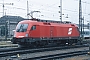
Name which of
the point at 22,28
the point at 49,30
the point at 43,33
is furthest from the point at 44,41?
the point at 22,28

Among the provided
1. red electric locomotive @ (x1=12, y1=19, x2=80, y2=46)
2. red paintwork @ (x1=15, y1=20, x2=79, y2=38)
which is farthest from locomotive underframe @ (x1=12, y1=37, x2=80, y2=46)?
red paintwork @ (x1=15, y1=20, x2=79, y2=38)

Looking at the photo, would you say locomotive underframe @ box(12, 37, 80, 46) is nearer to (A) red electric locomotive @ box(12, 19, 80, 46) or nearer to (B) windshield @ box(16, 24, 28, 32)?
(A) red electric locomotive @ box(12, 19, 80, 46)

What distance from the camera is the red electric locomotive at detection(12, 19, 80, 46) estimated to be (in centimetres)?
2245

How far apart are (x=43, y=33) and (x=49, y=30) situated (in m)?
1.12

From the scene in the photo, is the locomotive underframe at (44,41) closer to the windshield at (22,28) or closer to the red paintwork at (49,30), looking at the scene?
the red paintwork at (49,30)

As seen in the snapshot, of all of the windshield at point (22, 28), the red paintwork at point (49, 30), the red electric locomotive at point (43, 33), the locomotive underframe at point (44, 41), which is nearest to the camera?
the locomotive underframe at point (44, 41)

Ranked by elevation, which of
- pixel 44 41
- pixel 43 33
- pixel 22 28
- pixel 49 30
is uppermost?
pixel 22 28

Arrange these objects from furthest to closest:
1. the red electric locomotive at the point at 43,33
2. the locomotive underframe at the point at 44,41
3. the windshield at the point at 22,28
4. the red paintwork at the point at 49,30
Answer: the windshield at the point at 22,28 → the red paintwork at the point at 49,30 → the red electric locomotive at the point at 43,33 → the locomotive underframe at the point at 44,41

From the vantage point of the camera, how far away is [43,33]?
2416 centimetres

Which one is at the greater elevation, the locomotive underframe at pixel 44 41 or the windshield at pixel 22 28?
the windshield at pixel 22 28

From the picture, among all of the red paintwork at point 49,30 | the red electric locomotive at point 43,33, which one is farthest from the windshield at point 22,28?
the red paintwork at point 49,30

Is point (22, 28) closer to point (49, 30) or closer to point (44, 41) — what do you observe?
point (44, 41)

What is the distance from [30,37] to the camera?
22391 mm

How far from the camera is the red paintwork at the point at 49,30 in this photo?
22891mm
